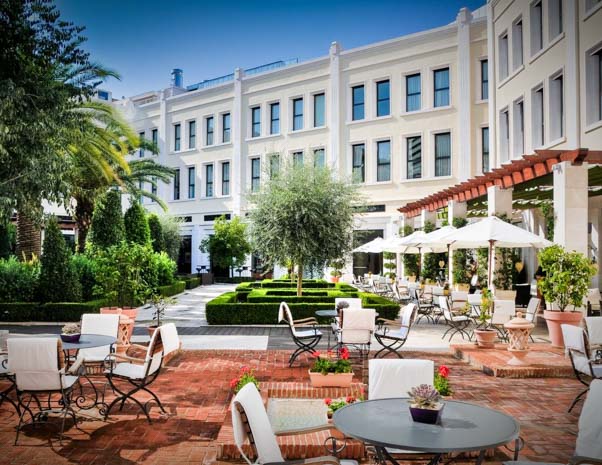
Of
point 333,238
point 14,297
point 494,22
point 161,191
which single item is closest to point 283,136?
point 161,191

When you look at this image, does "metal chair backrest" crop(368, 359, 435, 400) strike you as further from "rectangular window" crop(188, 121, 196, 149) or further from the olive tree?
"rectangular window" crop(188, 121, 196, 149)

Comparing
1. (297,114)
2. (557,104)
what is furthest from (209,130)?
(557,104)

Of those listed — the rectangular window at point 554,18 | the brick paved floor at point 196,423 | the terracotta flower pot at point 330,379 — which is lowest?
the brick paved floor at point 196,423

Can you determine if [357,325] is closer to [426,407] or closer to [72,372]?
[72,372]

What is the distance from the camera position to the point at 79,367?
21.7 ft

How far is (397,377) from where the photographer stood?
4793 millimetres

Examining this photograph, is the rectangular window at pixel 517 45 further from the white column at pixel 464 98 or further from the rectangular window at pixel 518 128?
the white column at pixel 464 98

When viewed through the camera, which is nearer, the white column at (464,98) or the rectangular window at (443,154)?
the white column at (464,98)

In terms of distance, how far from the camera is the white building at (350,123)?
28172mm

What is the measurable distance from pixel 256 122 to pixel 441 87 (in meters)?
11.5

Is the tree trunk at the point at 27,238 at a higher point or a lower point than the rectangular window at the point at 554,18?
lower

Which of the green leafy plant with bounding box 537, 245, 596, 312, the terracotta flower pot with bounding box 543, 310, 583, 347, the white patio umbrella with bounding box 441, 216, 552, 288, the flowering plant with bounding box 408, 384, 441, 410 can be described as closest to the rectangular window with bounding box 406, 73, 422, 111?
the white patio umbrella with bounding box 441, 216, 552, 288

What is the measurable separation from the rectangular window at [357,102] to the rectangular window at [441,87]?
4.02m

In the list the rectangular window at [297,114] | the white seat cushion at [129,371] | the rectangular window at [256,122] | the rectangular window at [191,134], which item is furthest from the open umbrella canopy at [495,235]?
the rectangular window at [191,134]
